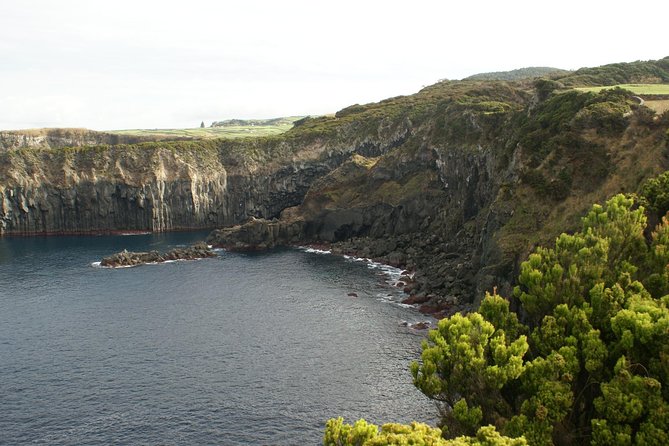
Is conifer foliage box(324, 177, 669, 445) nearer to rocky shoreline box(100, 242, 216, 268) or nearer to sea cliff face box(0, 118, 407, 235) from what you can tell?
rocky shoreline box(100, 242, 216, 268)

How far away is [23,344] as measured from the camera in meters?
79.9

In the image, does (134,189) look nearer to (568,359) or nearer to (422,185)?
(422,185)

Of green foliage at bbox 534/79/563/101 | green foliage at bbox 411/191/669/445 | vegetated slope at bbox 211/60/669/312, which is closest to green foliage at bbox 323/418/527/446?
green foliage at bbox 411/191/669/445

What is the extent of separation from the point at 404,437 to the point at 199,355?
2106 inches

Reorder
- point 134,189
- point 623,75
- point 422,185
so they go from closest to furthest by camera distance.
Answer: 1. point 422,185
2. point 623,75
3. point 134,189

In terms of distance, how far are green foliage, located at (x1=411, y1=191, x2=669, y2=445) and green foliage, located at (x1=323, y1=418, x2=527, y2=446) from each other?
589cm

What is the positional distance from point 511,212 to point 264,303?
45.6 meters

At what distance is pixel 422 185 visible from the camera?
147000 millimetres

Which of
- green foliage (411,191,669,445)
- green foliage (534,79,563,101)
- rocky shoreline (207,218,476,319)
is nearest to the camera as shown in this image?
green foliage (411,191,669,445)

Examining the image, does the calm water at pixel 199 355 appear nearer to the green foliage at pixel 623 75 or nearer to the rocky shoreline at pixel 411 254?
the rocky shoreline at pixel 411 254

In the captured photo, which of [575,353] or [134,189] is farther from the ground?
[134,189]

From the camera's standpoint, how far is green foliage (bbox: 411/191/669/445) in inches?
1231

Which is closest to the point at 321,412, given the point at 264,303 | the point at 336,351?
the point at 336,351

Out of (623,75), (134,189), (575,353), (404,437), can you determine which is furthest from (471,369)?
(134,189)
